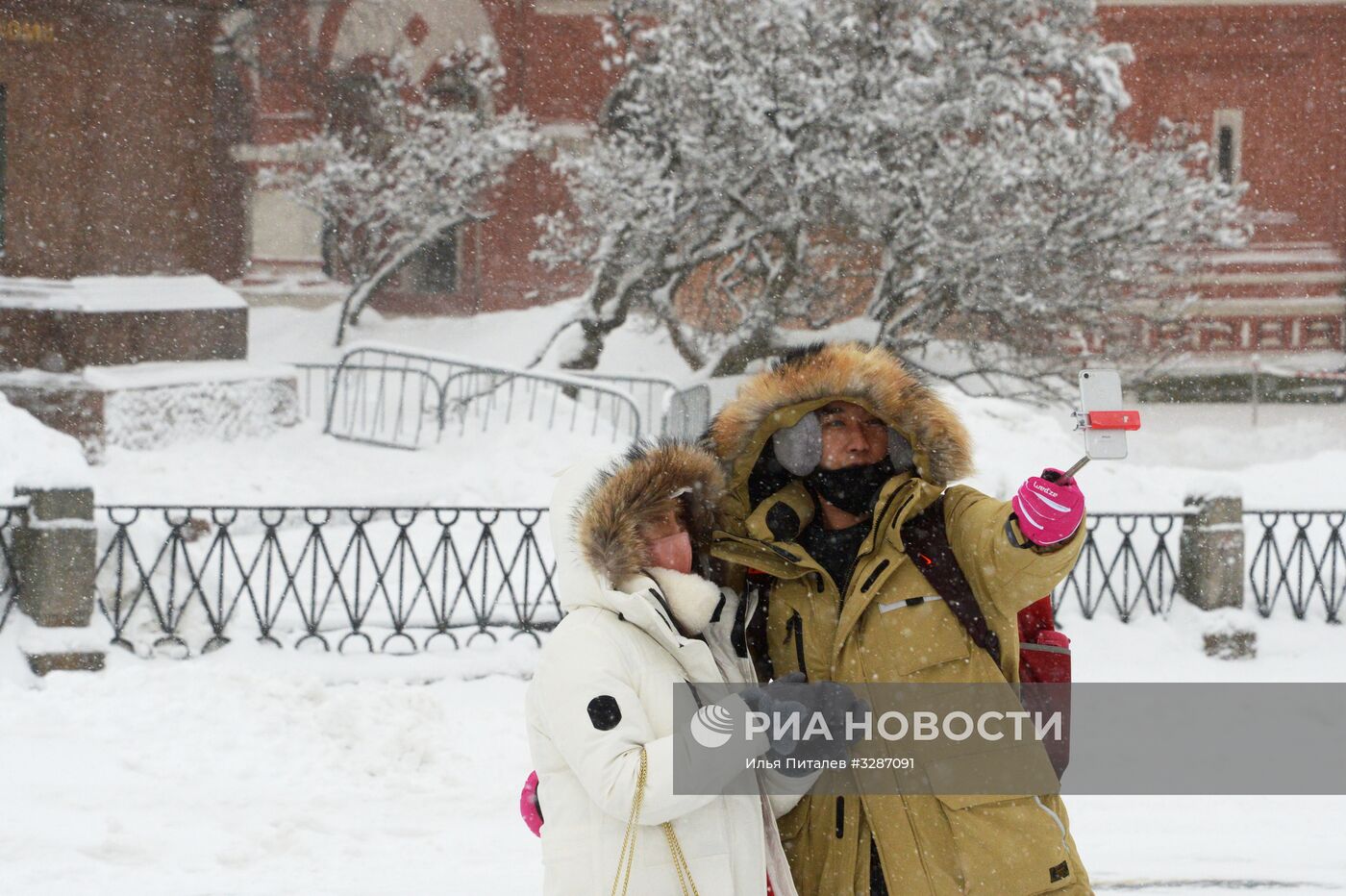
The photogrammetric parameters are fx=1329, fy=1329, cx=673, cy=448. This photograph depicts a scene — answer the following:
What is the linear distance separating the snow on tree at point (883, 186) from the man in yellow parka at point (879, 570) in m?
13.5

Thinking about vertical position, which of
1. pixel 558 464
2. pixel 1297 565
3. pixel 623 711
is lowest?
pixel 1297 565

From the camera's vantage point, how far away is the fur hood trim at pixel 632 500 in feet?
8.84

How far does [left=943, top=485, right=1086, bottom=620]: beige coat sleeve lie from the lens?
2.72 metres

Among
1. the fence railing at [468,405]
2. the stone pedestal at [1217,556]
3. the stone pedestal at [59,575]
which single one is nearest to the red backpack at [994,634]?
the stone pedestal at [59,575]

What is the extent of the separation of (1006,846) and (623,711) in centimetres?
86

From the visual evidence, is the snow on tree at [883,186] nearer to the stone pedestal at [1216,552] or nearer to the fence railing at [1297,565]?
the fence railing at [1297,565]

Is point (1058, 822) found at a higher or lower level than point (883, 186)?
lower

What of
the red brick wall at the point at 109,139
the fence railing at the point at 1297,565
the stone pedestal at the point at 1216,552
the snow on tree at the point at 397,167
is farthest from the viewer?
the snow on tree at the point at 397,167

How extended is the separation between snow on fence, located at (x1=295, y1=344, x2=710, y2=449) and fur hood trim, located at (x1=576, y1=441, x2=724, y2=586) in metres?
9.47

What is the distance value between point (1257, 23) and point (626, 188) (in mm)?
12338

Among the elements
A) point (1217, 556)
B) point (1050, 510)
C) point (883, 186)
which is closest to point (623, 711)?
point (1050, 510)

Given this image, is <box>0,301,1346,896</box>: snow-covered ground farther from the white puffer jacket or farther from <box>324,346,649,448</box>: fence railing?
<box>324,346,649,448</box>: fence railing

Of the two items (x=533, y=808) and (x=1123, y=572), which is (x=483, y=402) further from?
(x=533, y=808)

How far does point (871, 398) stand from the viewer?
10.1ft
